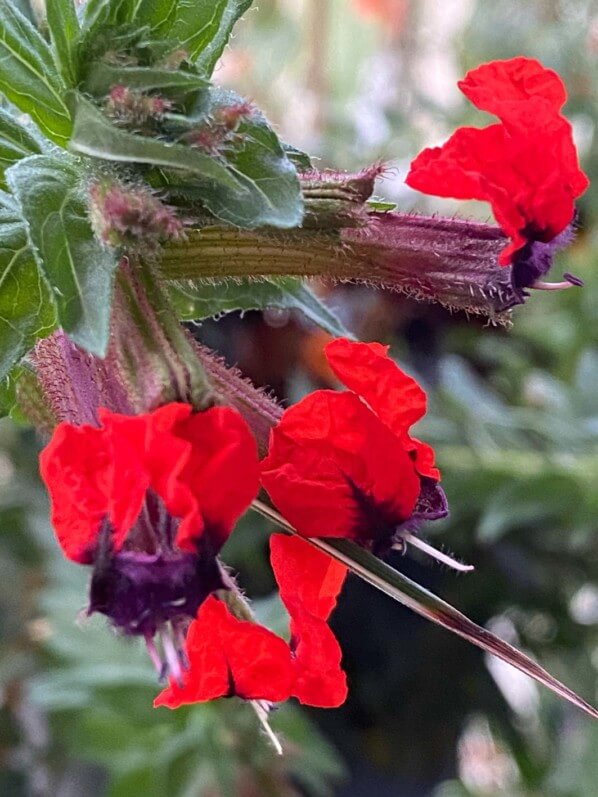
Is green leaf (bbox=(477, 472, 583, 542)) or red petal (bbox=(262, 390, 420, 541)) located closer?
red petal (bbox=(262, 390, 420, 541))

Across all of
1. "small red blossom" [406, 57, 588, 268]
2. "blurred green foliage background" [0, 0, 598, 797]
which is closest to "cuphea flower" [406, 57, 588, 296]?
"small red blossom" [406, 57, 588, 268]

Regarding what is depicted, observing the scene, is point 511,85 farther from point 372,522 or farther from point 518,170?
point 372,522

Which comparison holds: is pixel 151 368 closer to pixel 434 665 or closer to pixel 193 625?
pixel 193 625

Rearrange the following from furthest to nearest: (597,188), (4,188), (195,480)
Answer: (597,188) < (4,188) < (195,480)

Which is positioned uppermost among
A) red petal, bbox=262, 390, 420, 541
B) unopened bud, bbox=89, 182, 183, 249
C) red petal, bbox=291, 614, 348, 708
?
unopened bud, bbox=89, 182, 183, 249

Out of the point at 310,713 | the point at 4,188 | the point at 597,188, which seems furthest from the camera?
the point at 597,188

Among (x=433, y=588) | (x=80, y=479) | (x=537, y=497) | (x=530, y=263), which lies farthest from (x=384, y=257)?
(x=433, y=588)

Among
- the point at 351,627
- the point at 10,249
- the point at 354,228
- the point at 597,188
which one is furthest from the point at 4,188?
the point at 597,188

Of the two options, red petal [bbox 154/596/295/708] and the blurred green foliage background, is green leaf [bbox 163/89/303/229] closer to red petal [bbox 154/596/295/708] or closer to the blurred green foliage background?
red petal [bbox 154/596/295/708]
